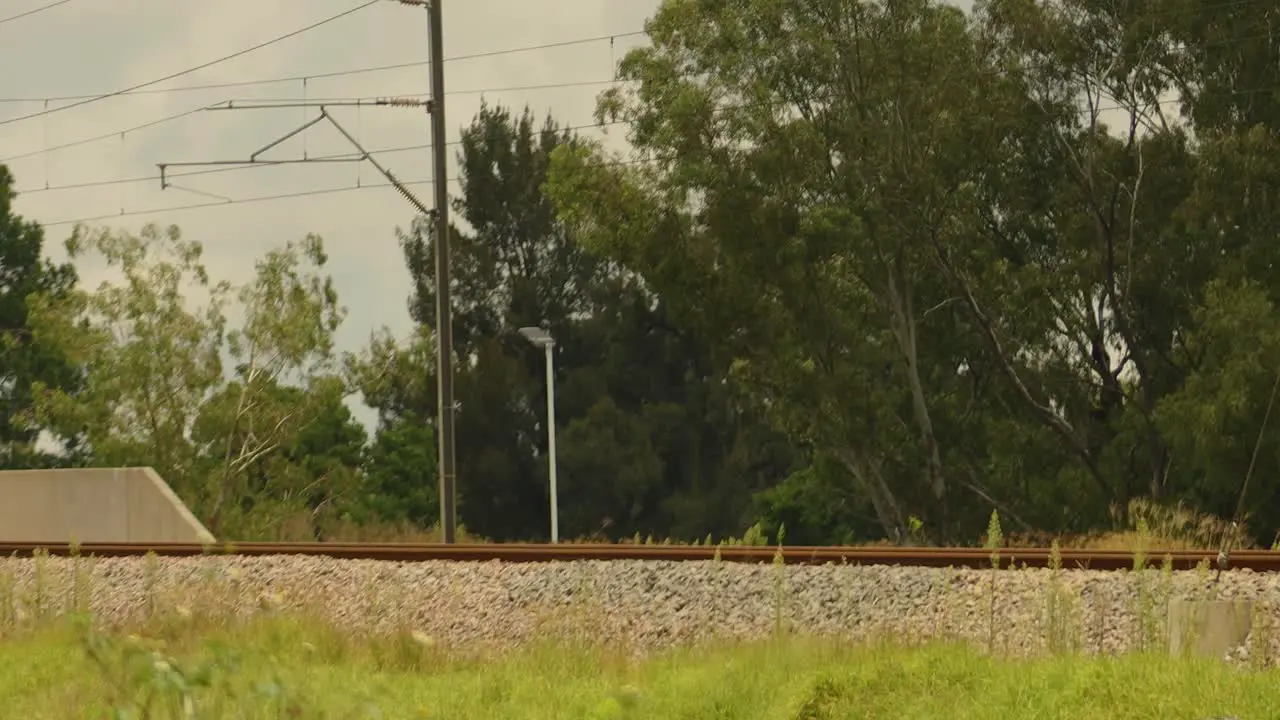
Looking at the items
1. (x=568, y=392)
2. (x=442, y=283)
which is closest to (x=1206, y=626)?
(x=442, y=283)

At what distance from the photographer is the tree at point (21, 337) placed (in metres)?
62.0

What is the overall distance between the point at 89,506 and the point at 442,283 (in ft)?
20.6

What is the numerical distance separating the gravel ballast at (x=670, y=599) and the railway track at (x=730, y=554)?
384 mm

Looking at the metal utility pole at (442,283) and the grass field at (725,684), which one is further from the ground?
the metal utility pole at (442,283)

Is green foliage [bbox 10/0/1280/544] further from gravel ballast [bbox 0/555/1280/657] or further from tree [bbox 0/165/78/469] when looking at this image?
gravel ballast [bbox 0/555/1280/657]

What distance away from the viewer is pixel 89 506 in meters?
26.9

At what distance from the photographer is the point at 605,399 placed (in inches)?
2269

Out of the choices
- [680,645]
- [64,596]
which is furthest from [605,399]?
[680,645]

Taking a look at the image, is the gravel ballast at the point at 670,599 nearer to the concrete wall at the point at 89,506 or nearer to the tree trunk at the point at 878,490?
the concrete wall at the point at 89,506

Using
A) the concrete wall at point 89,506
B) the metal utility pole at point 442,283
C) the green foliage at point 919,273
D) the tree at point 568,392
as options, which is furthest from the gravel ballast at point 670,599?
the tree at point 568,392

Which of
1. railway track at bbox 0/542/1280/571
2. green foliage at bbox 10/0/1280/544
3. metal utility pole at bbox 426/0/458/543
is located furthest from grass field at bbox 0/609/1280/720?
green foliage at bbox 10/0/1280/544

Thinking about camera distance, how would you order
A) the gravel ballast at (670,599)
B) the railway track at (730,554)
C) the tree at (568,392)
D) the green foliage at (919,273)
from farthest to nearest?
the tree at (568,392) < the green foliage at (919,273) < the railway track at (730,554) < the gravel ballast at (670,599)

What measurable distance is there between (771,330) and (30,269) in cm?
3683

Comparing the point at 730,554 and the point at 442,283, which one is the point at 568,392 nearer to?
the point at 442,283
